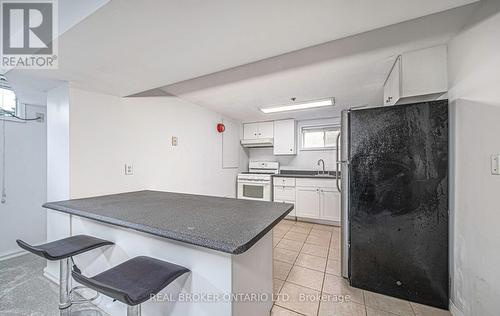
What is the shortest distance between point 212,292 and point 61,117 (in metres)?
2.25

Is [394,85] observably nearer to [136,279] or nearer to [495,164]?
[495,164]

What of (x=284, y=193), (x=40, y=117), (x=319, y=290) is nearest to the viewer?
(x=319, y=290)

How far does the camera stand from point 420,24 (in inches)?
54.1

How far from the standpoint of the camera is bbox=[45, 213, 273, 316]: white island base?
989mm

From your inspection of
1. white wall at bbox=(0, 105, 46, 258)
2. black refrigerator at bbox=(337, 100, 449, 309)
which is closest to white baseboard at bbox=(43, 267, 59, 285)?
white wall at bbox=(0, 105, 46, 258)

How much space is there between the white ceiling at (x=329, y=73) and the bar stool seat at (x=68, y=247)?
1.90m

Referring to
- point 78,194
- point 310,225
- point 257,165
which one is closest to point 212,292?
point 78,194

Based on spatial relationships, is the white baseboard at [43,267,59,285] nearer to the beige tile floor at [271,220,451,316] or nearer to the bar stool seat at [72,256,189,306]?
the bar stool seat at [72,256,189,306]

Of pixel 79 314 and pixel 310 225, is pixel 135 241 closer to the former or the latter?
pixel 79 314

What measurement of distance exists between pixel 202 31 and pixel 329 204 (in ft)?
11.1

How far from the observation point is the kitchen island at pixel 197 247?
97cm

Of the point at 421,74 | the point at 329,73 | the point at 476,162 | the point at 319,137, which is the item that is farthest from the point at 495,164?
the point at 319,137

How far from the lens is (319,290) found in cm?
179

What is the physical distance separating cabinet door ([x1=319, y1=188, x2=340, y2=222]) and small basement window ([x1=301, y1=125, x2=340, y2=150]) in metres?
1.03
